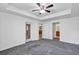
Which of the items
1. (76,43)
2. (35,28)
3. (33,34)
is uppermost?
(35,28)

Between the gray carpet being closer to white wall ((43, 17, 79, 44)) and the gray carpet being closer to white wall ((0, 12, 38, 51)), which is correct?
white wall ((0, 12, 38, 51))

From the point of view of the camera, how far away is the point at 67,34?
5.25m

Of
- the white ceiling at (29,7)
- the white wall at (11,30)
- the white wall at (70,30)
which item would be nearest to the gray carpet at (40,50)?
the white wall at (11,30)

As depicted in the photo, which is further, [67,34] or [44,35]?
[44,35]

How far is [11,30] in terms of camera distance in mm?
3918

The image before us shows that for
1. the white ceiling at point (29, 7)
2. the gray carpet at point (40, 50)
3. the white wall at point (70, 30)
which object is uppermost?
the white ceiling at point (29, 7)

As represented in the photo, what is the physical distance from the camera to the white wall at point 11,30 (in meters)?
3.44

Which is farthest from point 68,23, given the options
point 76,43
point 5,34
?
point 5,34

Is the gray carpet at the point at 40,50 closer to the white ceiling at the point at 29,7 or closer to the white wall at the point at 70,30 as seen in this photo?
the white wall at the point at 70,30

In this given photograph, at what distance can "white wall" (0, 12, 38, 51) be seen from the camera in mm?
3439

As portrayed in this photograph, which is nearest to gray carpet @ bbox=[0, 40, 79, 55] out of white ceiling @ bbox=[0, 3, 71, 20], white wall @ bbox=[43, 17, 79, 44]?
white wall @ bbox=[43, 17, 79, 44]

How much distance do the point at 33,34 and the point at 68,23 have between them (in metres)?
3.48
